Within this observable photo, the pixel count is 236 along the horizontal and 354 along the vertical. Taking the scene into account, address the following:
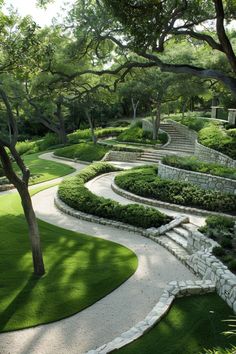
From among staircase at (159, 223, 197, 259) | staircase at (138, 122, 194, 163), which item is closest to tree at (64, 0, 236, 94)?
staircase at (159, 223, 197, 259)

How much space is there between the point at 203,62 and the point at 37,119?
16.8 metres

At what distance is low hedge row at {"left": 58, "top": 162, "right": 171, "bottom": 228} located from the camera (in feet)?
37.1

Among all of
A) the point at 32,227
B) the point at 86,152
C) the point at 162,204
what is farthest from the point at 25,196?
the point at 86,152

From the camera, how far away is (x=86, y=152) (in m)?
25.0

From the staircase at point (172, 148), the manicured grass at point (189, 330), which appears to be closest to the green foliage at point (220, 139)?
the staircase at point (172, 148)

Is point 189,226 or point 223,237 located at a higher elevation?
point 223,237

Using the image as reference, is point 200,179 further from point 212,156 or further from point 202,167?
point 212,156

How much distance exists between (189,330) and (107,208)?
6.63 m

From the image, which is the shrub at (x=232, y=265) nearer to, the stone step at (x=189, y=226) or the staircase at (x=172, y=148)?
the stone step at (x=189, y=226)

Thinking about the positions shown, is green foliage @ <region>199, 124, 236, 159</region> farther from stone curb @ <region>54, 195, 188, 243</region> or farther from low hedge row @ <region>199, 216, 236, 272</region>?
low hedge row @ <region>199, 216, 236, 272</region>

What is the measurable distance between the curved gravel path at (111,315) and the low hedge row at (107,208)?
1.06 m

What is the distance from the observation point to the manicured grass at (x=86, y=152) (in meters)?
24.1

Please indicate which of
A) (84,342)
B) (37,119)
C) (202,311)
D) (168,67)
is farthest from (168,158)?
(37,119)

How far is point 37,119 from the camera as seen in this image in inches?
1264
